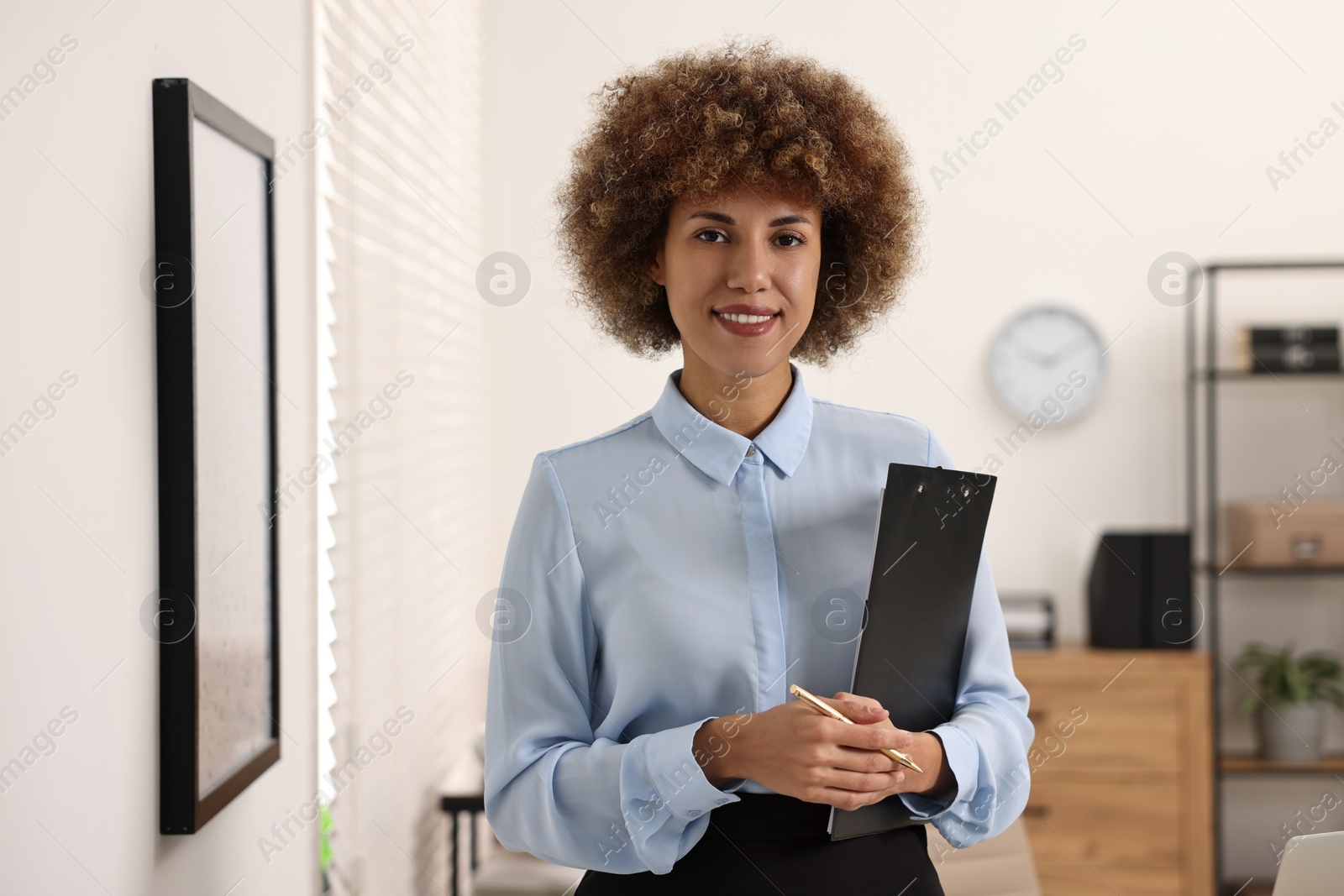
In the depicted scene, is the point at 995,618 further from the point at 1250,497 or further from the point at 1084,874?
the point at 1250,497

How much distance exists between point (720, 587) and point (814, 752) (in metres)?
0.21

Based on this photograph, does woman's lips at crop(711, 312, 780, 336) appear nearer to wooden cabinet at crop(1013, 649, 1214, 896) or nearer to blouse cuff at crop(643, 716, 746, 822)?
blouse cuff at crop(643, 716, 746, 822)

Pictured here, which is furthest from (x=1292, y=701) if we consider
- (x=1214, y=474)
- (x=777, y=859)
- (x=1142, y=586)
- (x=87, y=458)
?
(x=87, y=458)

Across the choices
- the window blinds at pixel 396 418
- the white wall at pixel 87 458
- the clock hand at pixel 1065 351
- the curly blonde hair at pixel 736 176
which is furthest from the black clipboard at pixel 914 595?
the clock hand at pixel 1065 351

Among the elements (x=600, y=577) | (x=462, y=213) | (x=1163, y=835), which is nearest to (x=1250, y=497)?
(x=1163, y=835)

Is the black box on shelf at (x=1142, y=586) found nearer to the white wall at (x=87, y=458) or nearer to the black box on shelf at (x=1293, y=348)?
the black box on shelf at (x=1293, y=348)

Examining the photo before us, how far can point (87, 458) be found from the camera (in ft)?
3.28

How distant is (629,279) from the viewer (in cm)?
128

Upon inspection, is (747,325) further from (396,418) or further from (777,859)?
(396,418)

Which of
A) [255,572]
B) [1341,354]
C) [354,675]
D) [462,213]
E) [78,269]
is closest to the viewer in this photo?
[78,269]

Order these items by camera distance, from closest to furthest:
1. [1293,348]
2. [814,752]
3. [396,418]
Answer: [814,752], [396,418], [1293,348]

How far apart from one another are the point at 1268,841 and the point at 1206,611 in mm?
800

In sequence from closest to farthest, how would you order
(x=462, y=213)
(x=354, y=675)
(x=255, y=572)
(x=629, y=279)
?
1. (x=629, y=279)
2. (x=255, y=572)
3. (x=354, y=675)
4. (x=462, y=213)

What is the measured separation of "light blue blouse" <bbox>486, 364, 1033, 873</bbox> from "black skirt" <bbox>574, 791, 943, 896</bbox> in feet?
0.09
